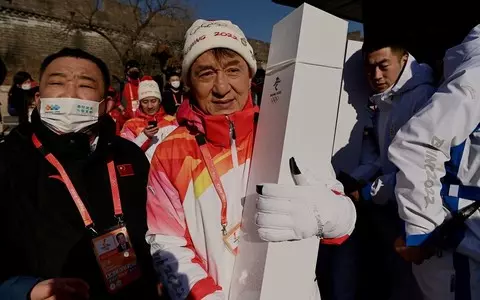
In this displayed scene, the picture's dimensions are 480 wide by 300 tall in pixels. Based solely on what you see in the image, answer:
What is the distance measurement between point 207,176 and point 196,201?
0.37 ft

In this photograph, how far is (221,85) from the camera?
1530 mm

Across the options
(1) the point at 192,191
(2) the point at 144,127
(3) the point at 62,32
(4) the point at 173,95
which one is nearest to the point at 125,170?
(1) the point at 192,191

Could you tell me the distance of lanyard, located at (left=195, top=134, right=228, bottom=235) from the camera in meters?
1.51

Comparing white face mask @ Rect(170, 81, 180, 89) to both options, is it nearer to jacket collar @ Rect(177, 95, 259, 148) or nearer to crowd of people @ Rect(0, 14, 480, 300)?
crowd of people @ Rect(0, 14, 480, 300)

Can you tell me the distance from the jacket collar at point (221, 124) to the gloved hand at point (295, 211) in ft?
1.23

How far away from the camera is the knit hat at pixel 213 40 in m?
1.58

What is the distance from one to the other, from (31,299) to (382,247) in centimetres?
210

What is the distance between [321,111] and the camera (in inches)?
53.5

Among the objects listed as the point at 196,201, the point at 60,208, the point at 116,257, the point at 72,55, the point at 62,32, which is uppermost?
the point at 62,32

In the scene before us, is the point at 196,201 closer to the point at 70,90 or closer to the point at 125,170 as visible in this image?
the point at 125,170

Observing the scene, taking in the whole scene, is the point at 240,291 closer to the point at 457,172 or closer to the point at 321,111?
the point at 321,111

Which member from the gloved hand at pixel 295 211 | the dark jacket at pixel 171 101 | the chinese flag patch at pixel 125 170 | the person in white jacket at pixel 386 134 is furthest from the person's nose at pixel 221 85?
the dark jacket at pixel 171 101

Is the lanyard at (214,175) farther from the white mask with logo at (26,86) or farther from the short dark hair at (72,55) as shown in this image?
the white mask with logo at (26,86)

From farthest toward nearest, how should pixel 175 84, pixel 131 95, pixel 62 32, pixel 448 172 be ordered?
pixel 62 32 → pixel 175 84 → pixel 131 95 → pixel 448 172
